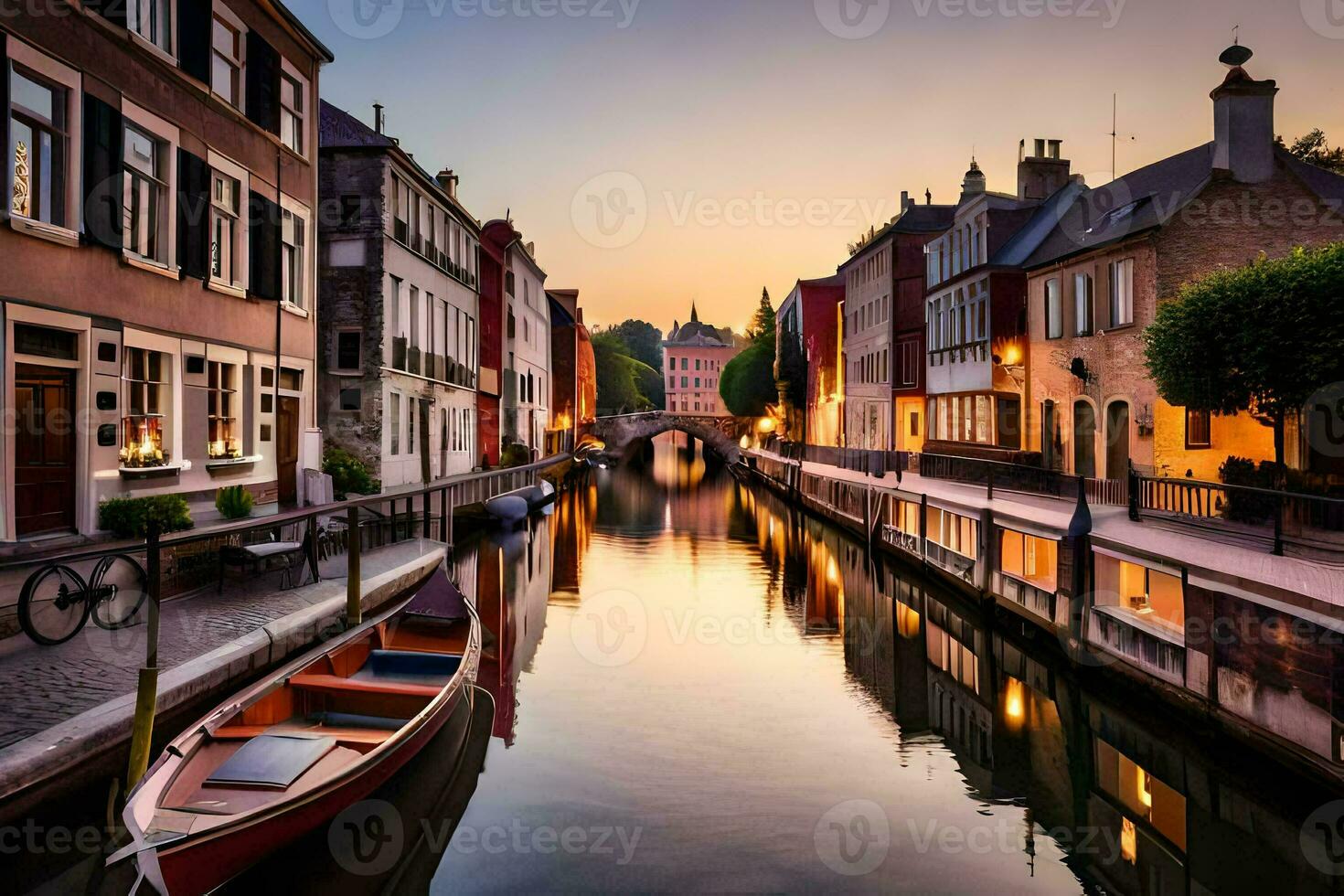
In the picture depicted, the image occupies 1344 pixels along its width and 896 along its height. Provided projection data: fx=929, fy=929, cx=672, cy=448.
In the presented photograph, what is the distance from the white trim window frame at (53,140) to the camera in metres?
11.8

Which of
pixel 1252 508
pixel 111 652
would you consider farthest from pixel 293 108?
pixel 1252 508

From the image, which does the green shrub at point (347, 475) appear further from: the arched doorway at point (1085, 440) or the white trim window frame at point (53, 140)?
the arched doorway at point (1085, 440)

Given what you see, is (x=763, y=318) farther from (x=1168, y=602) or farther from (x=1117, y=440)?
(x=1168, y=602)

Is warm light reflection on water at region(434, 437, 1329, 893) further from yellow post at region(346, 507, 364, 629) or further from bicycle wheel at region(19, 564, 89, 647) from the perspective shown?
bicycle wheel at region(19, 564, 89, 647)

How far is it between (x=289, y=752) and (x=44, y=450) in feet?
26.0

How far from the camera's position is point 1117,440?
23.8 meters

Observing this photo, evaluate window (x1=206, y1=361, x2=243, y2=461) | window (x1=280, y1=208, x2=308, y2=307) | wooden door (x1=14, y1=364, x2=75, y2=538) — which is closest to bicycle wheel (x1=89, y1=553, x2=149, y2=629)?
wooden door (x1=14, y1=364, x2=75, y2=538)

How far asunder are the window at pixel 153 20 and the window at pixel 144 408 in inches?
198

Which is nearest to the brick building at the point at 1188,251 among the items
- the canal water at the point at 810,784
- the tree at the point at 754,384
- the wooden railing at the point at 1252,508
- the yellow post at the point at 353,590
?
the wooden railing at the point at 1252,508

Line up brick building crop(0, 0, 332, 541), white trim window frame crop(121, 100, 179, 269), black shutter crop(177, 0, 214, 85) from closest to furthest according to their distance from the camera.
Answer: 1. brick building crop(0, 0, 332, 541)
2. white trim window frame crop(121, 100, 179, 269)
3. black shutter crop(177, 0, 214, 85)

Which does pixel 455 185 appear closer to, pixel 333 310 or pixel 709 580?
pixel 333 310

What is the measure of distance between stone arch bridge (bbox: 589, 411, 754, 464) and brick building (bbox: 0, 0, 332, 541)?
2168 inches

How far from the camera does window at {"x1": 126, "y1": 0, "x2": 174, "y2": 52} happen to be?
14422 millimetres

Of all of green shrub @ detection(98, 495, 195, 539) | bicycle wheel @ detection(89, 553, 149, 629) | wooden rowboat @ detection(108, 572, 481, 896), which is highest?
green shrub @ detection(98, 495, 195, 539)
